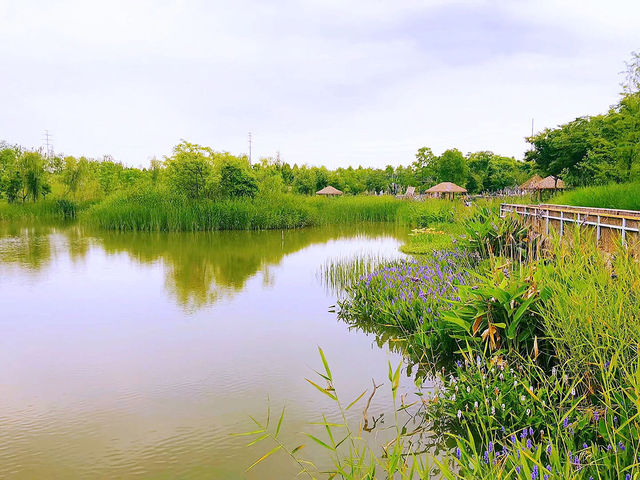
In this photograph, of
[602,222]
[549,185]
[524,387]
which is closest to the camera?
[524,387]

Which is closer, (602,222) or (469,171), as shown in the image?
(602,222)

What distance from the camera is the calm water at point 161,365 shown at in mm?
3494

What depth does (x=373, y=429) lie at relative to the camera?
12.3ft

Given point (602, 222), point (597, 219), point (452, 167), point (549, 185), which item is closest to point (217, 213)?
point (597, 219)

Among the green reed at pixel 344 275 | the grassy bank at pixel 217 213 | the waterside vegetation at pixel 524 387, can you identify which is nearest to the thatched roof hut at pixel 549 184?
the grassy bank at pixel 217 213

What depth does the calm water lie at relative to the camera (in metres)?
3.49

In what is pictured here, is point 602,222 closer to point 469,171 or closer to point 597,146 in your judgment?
point 597,146

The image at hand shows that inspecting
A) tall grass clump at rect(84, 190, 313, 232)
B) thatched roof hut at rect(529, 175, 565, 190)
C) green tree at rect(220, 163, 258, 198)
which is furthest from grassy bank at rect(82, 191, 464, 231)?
thatched roof hut at rect(529, 175, 565, 190)

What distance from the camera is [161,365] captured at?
528cm

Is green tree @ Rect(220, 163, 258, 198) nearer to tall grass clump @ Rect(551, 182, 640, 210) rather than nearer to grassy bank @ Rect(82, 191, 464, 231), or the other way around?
grassy bank @ Rect(82, 191, 464, 231)

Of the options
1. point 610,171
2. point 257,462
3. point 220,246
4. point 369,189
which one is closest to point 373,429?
point 257,462

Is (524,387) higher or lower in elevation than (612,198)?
lower

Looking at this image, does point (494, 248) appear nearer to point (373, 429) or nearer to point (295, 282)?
point (295, 282)

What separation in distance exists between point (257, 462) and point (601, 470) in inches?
78.7
